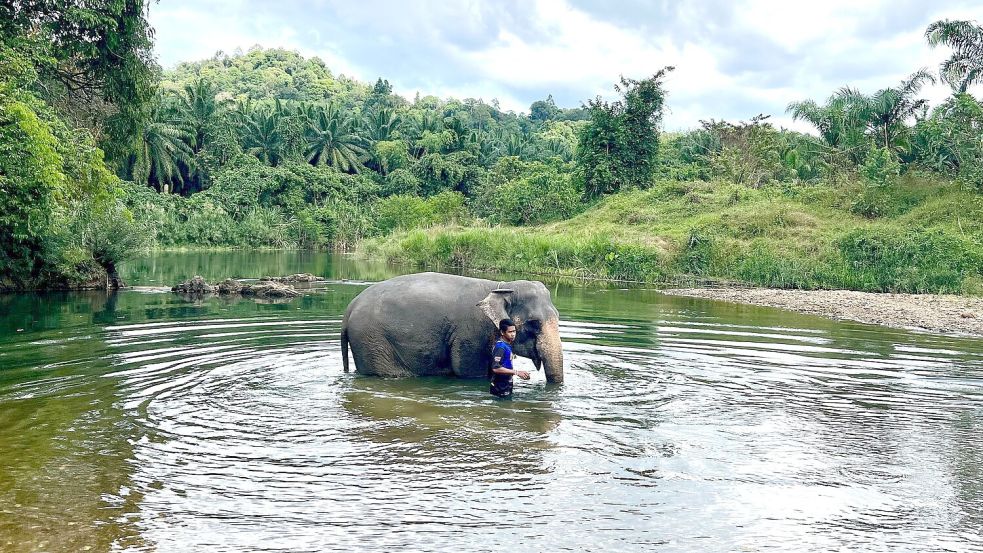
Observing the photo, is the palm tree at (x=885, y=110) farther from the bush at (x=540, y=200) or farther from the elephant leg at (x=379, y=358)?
the elephant leg at (x=379, y=358)

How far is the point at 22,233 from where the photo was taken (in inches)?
826

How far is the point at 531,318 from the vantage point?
11.4 m

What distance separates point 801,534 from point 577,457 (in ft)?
8.06

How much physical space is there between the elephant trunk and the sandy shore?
1180 cm

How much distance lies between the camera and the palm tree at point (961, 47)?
3475cm

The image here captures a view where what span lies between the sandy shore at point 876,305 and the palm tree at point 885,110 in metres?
23.2

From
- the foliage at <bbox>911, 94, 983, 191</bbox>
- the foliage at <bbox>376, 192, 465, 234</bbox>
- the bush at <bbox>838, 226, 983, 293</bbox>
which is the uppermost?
the foliage at <bbox>911, 94, 983, 191</bbox>

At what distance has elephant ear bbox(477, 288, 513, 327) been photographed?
1109 cm

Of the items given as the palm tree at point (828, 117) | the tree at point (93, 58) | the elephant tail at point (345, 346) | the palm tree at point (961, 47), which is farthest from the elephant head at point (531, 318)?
the palm tree at point (828, 117)

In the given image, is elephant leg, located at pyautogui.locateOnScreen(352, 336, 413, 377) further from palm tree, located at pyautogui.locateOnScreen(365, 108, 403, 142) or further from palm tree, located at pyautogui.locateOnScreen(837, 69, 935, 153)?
palm tree, located at pyautogui.locateOnScreen(365, 108, 403, 142)

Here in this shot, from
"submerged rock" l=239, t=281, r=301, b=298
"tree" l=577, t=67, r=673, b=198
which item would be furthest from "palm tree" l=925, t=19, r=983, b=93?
"submerged rock" l=239, t=281, r=301, b=298

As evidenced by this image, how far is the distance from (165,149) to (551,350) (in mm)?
68863

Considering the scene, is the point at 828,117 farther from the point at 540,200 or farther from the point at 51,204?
the point at 51,204

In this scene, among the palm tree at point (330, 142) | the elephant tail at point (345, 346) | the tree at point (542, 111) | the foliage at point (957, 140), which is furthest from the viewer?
the tree at point (542, 111)
